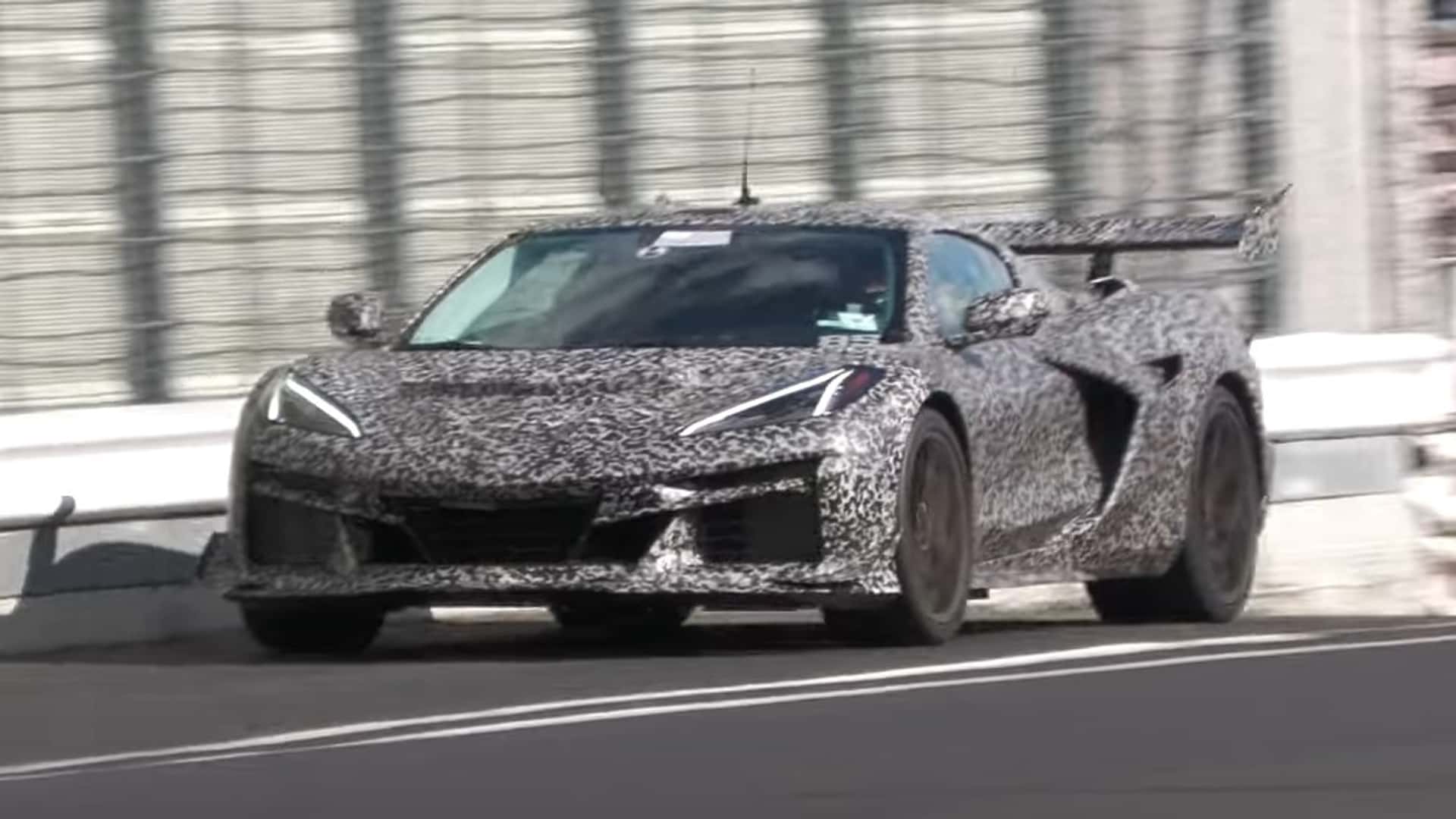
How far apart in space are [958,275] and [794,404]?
1.50m

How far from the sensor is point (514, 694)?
362 inches

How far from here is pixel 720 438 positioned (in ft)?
32.7

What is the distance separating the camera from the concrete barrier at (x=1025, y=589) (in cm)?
1163

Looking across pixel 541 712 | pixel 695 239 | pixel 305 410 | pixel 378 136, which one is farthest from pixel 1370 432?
pixel 541 712

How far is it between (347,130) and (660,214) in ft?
6.03

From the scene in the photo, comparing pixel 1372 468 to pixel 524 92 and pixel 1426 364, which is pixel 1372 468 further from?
pixel 524 92

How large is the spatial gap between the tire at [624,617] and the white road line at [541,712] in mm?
946

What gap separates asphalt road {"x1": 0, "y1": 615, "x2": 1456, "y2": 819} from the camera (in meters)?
7.32

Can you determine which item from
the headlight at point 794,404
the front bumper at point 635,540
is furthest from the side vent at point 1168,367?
the front bumper at point 635,540

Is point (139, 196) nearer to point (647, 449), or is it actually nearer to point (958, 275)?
point (958, 275)

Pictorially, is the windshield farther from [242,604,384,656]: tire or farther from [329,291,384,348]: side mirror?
[242,604,384,656]: tire

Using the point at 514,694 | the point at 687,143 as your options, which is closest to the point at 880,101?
the point at 687,143

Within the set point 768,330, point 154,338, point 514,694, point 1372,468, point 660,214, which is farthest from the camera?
point 1372,468

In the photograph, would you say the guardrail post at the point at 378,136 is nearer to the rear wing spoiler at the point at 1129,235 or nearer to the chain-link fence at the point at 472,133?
the chain-link fence at the point at 472,133
